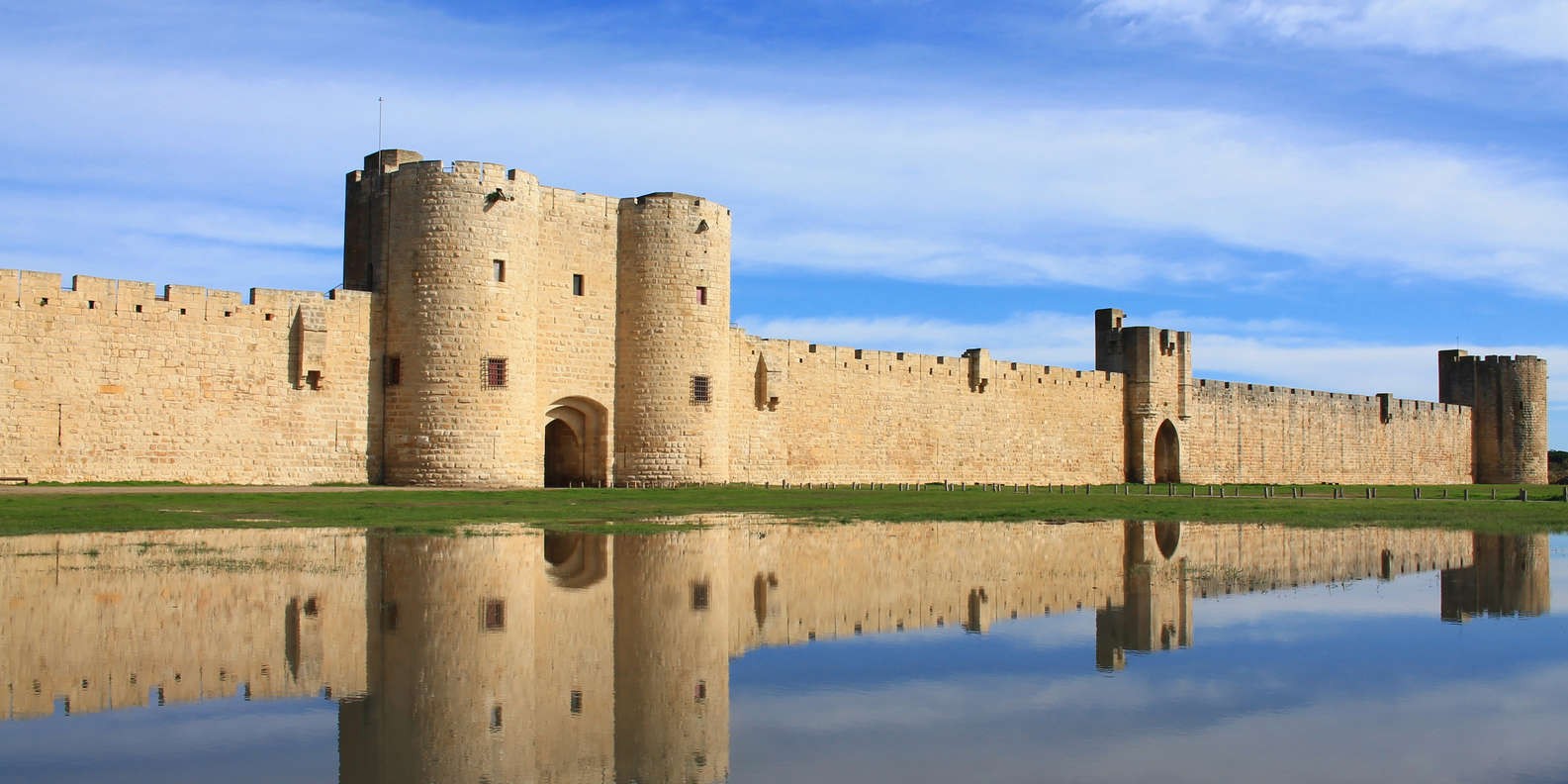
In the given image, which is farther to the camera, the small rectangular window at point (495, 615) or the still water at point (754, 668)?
the small rectangular window at point (495, 615)

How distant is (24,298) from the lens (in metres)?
25.1

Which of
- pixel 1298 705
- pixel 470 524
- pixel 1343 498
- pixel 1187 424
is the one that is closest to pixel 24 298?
pixel 470 524

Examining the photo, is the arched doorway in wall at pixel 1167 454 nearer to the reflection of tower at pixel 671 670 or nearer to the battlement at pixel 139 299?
the battlement at pixel 139 299

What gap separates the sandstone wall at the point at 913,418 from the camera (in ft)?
118

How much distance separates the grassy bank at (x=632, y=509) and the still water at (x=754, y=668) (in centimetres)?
396

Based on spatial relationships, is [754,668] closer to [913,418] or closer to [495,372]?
[495,372]

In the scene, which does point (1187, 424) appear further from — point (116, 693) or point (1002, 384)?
point (116, 693)

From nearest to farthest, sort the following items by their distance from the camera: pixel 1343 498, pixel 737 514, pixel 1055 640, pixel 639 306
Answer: pixel 1055 640 → pixel 737 514 → pixel 1343 498 → pixel 639 306

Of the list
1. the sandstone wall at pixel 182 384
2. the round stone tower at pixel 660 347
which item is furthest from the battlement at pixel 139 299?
the round stone tower at pixel 660 347

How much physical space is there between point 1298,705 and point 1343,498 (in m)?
25.2

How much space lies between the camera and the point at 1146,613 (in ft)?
34.7

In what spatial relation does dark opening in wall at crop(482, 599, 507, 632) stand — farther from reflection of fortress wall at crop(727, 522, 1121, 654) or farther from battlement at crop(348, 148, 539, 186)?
battlement at crop(348, 148, 539, 186)

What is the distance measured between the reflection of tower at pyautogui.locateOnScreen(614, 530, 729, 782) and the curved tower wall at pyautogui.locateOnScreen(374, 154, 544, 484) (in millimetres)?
16583

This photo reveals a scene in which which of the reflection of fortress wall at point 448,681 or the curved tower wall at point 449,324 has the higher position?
the curved tower wall at point 449,324
